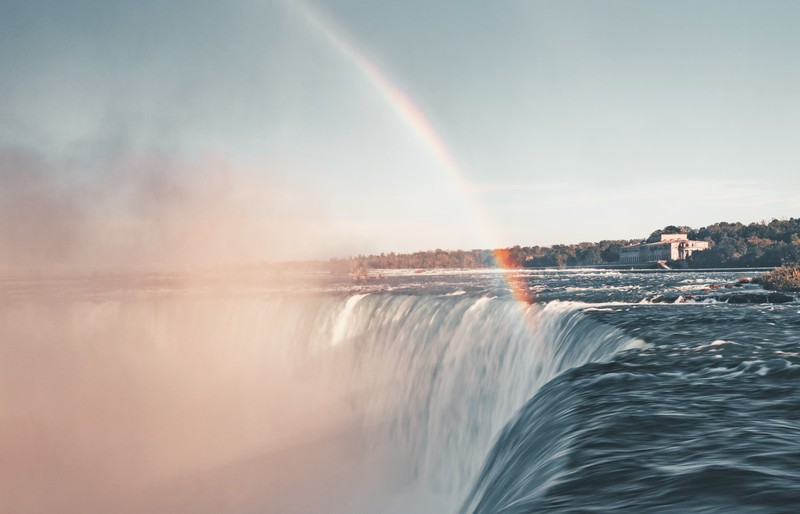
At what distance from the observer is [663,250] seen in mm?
97688

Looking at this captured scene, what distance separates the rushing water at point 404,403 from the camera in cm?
518

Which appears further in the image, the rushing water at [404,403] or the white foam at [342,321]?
the white foam at [342,321]

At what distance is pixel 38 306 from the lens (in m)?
52.9

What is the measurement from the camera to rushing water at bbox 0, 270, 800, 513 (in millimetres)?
5184

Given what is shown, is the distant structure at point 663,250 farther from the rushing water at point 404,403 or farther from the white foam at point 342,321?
the rushing water at point 404,403

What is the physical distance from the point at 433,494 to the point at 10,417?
100 ft

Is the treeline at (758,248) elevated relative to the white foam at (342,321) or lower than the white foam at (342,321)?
elevated

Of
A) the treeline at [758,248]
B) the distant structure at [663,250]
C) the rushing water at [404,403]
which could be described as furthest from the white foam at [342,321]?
the distant structure at [663,250]

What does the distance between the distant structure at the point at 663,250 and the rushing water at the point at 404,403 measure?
72508 millimetres

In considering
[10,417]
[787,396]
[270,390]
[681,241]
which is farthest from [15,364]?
[681,241]

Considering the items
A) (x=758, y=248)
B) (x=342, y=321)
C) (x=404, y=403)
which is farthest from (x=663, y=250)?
(x=404, y=403)

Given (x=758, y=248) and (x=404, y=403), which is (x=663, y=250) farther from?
(x=404, y=403)

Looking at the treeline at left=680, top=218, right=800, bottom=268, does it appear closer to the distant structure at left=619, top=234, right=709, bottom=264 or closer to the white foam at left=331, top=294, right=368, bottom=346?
the distant structure at left=619, top=234, right=709, bottom=264

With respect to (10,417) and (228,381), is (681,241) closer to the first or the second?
(228,381)
